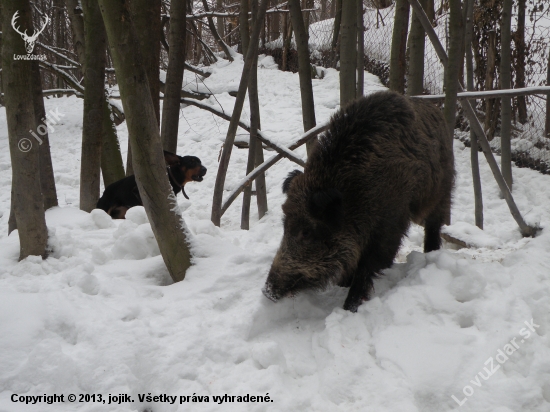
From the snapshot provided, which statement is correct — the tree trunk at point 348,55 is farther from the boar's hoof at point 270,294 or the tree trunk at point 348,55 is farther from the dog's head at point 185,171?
the dog's head at point 185,171

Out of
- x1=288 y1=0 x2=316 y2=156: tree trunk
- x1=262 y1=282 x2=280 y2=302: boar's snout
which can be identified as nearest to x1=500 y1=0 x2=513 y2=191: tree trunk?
x1=288 y1=0 x2=316 y2=156: tree trunk

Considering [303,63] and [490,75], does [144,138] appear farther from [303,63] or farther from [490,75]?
[490,75]

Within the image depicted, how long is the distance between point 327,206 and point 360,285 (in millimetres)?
569

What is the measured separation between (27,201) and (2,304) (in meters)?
1.01

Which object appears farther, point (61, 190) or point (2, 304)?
point (61, 190)

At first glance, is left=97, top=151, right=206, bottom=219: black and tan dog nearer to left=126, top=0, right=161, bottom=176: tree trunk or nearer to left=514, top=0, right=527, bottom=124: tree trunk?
left=126, top=0, right=161, bottom=176: tree trunk

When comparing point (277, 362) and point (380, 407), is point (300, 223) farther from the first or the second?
point (380, 407)

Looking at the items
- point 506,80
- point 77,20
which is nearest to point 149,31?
point 77,20

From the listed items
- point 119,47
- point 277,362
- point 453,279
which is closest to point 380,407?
point 277,362

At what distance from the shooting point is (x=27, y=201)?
319 centimetres

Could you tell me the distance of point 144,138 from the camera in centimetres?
307

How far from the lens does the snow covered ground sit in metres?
2.15

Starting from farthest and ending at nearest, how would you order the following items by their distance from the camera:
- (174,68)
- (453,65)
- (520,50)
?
(520,50) < (174,68) < (453,65)

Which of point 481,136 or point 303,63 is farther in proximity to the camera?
point 303,63
